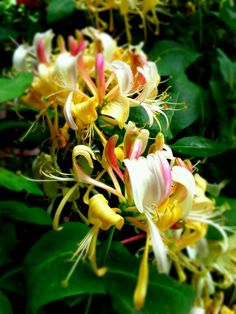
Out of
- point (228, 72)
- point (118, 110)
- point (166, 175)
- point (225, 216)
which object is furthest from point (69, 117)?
point (228, 72)

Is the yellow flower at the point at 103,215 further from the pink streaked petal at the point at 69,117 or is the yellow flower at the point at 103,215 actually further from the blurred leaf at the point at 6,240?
the blurred leaf at the point at 6,240

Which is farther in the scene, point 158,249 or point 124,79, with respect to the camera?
point 124,79

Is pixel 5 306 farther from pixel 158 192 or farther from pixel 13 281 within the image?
pixel 158 192

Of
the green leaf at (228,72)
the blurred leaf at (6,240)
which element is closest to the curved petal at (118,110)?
the blurred leaf at (6,240)

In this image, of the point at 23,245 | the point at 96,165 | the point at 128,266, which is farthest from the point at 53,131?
the point at 23,245

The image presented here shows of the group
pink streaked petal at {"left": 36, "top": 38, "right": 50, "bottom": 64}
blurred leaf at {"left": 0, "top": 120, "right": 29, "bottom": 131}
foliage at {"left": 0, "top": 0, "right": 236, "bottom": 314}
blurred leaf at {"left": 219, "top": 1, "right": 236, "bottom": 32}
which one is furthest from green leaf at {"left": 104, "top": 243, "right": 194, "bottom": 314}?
blurred leaf at {"left": 219, "top": 1, "right": 236, "bottom": 32}

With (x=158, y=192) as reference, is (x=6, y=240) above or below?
below
